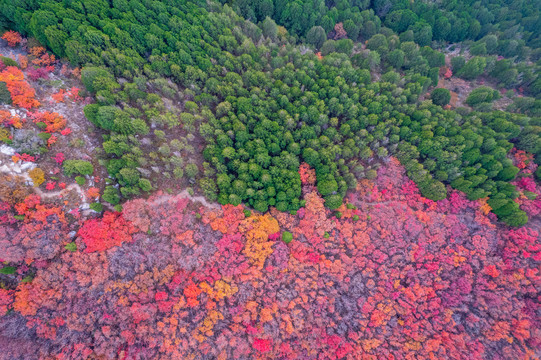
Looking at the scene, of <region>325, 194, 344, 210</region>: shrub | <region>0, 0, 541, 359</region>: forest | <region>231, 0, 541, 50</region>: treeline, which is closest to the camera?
<region>0, 0, 541, 359</region>: forest

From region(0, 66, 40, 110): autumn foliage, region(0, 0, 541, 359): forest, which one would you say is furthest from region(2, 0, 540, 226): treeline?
region(0, 66, 40, 110): autumn foliage

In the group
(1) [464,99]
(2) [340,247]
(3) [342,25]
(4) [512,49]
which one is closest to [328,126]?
(2) [340,247]

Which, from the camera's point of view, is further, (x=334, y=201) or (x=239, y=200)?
(x=334, y=201)

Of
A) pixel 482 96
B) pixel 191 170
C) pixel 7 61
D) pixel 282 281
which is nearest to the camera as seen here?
pixel 7 61

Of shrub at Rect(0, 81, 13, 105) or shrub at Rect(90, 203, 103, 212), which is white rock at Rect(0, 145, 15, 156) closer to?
shrub at Rect(0, 81, 13, 105)

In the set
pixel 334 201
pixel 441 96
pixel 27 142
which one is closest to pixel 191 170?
pixel 27 142

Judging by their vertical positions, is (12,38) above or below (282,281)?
above

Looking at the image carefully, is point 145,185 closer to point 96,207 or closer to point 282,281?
point 96,207
